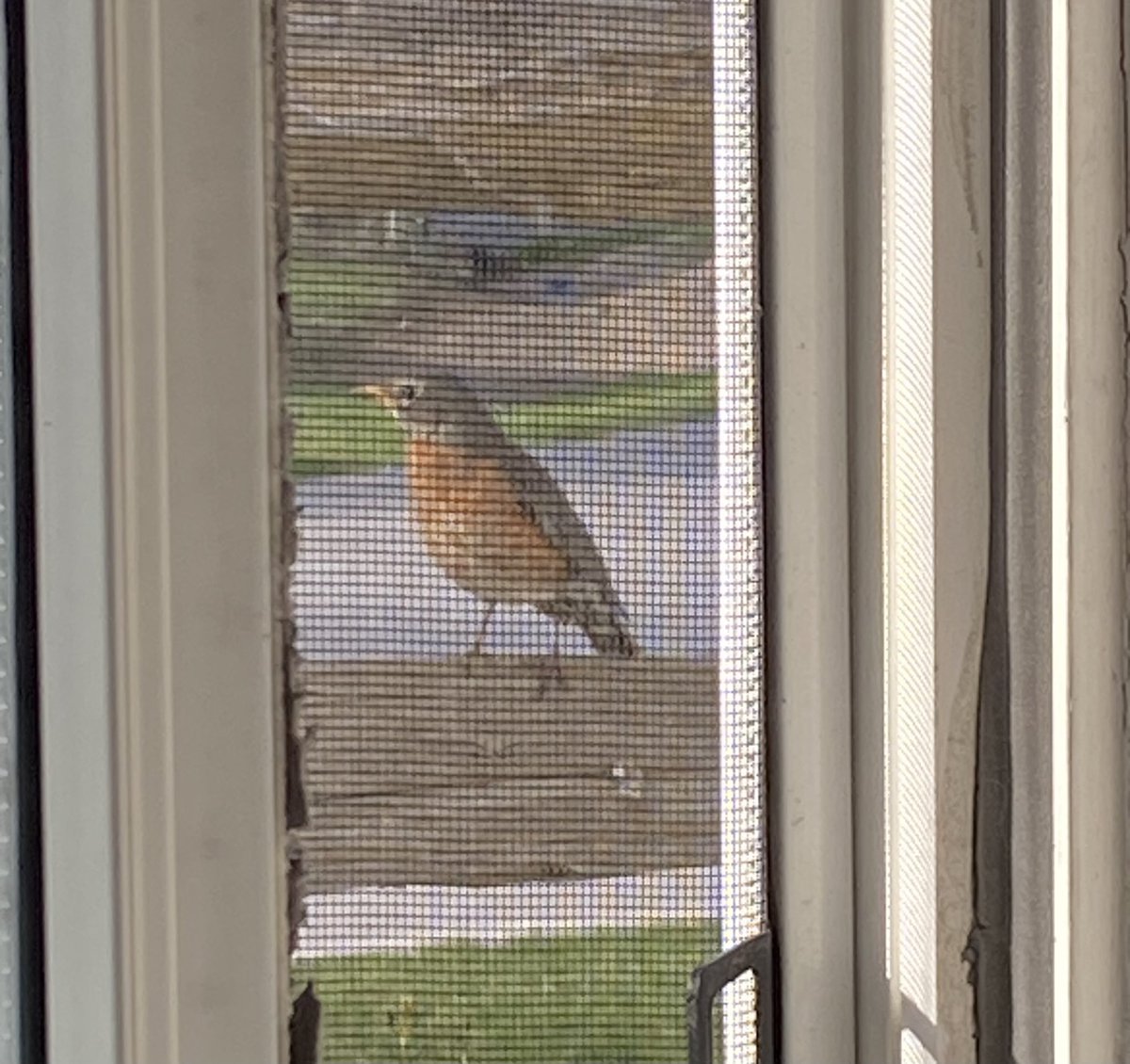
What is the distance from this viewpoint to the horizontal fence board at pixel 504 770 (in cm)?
75

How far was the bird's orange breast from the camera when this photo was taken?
761 millimetres

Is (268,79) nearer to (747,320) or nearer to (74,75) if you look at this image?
(74,75)

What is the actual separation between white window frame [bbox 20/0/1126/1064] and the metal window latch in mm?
85

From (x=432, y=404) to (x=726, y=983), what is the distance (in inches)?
13.5

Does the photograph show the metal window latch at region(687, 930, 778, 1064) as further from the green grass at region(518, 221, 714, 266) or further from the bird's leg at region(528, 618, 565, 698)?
the green grass at region(518, 221, 714, 266)

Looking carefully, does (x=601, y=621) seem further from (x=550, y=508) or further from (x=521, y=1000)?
(x=521, y=1000)

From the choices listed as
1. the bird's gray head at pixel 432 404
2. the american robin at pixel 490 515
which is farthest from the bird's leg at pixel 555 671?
the bird's gray head at pixel 432 404

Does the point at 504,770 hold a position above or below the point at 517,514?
below

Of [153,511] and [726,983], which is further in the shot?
[726,983]

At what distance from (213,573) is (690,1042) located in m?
0.36

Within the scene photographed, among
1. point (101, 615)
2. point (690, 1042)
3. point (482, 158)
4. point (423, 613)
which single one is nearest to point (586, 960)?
point (690, 1042)

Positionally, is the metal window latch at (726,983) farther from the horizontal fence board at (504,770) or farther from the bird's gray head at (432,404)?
the bird's gray head at (432,404)

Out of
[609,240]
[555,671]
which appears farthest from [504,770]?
[609,240]

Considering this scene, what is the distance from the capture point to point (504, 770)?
0.77 m
